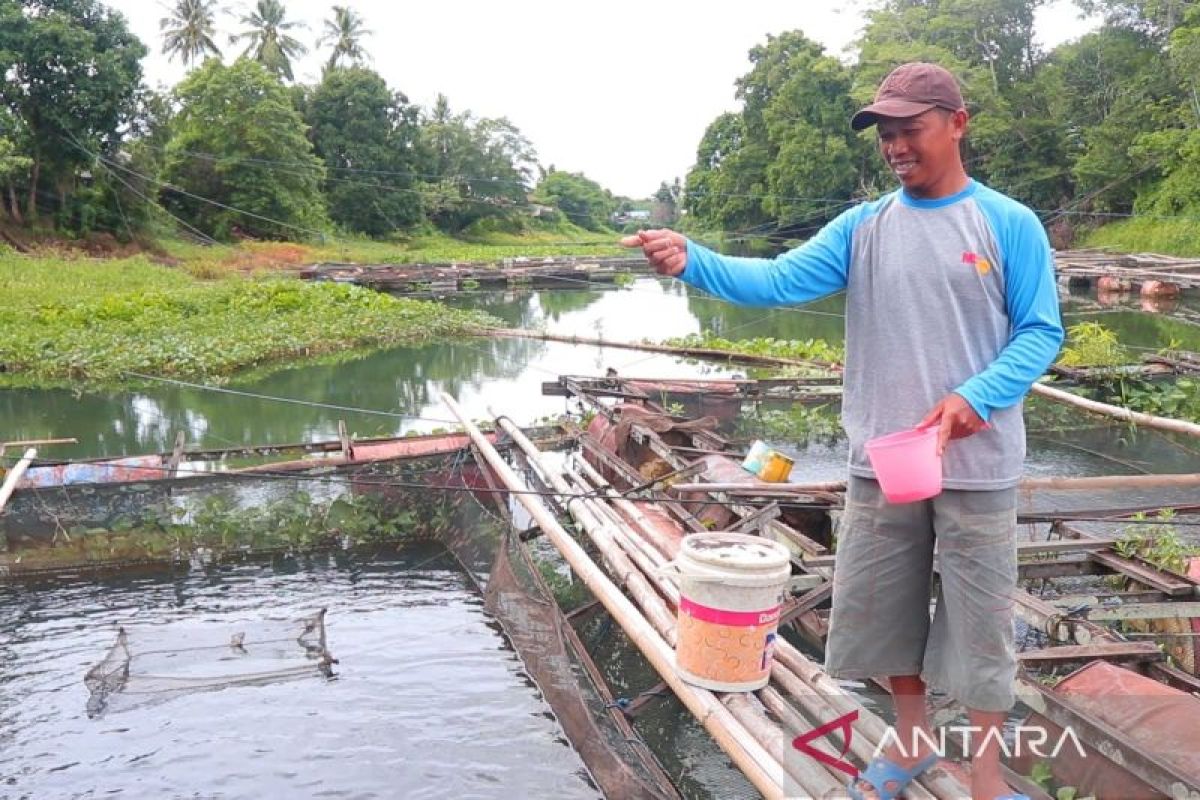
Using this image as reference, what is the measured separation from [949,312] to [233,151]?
Result: 38412 millimetres

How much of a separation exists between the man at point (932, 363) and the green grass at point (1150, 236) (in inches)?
1283

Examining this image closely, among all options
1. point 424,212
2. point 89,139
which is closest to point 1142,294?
point 89,139

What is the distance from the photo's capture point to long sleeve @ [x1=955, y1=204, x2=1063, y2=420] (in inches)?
85.6

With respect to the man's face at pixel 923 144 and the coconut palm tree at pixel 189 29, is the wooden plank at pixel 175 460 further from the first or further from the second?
the coconut palm tree at pixel 189 29

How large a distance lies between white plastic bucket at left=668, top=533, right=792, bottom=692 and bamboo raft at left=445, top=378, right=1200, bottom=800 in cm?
8

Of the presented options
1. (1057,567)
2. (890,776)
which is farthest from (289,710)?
(1057,567)

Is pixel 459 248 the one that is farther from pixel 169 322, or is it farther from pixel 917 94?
pixel 917 94

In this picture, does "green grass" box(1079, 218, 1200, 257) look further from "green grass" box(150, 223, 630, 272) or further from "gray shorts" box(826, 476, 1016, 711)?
"gray shorts" box(826, 476, 1016, 711)

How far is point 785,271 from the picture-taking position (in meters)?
2.50

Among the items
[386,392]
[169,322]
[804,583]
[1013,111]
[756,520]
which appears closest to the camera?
[804,583]

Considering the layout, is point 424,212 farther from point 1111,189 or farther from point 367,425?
point 367,425

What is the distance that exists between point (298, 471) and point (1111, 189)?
35.1 metres

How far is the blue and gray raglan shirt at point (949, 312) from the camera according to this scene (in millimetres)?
2213

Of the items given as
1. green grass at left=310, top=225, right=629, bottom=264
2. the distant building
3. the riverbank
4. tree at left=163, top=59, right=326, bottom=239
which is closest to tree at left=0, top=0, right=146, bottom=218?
the riverbank
